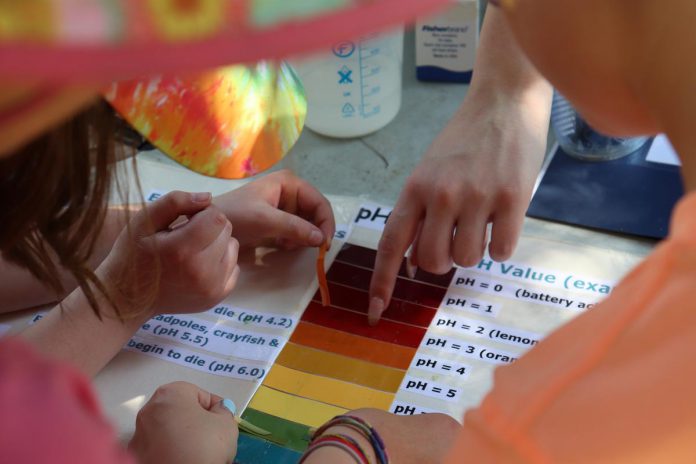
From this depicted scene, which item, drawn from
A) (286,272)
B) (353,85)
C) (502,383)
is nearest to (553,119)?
(353,85)

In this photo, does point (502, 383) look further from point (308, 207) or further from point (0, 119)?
point (308, 207)

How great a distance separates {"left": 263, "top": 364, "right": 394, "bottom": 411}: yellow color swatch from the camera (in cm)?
68

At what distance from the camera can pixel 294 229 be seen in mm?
786

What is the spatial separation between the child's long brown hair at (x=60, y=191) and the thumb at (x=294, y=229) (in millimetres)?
195

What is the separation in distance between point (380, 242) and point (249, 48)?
534 millimetres

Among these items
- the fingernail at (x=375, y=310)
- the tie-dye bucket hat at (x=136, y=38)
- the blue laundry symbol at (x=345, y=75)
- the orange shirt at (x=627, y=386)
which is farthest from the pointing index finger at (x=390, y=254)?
the tie-dye bucket hat at (x=136, y=38)

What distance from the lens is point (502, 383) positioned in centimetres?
39

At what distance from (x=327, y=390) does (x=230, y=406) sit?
78 mm

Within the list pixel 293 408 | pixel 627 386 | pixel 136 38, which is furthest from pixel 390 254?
pixel 136 38

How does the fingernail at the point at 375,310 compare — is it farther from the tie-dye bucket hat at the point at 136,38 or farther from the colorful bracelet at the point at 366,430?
the tie-dye bucket hat at the point at 136,38

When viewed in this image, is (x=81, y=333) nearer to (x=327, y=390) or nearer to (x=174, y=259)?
(x=174, y=259)

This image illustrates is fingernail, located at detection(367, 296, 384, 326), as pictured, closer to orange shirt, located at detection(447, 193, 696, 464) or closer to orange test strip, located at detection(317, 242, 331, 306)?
orange test strip, located at detection(317, 242, 331, 306)

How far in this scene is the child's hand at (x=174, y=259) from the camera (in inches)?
28.1

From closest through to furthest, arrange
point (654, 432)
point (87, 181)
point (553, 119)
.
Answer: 1. point (654, 432)
2. point (87, 181)
3. point (553, 119)
